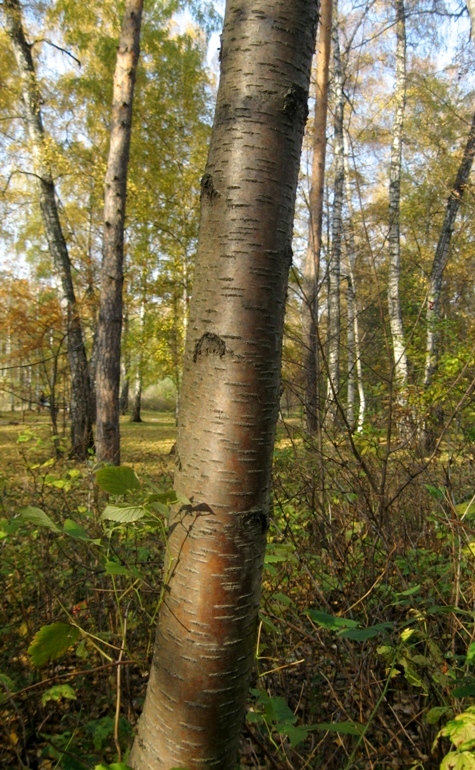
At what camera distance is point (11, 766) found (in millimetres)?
1721

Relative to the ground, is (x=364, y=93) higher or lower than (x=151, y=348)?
higher

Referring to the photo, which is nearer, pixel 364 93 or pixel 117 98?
pixel 117 98

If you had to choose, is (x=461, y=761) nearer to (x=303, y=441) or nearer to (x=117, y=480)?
(x=117, y=480)

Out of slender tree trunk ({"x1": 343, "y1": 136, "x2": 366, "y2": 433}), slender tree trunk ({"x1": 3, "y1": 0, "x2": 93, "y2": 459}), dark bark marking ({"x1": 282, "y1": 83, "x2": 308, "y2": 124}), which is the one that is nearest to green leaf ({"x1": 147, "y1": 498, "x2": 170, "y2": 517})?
dark bark marking ({"x1": 282, "y1": 83, "x2": 308, "y2": 124})

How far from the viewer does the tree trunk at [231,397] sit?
3.14 ft

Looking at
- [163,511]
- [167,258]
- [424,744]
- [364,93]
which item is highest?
[364,93]

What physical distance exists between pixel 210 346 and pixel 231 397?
11 centimetres

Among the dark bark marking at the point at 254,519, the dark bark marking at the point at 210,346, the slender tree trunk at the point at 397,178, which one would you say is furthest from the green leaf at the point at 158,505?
the slender tree trunk at the point at 397,178

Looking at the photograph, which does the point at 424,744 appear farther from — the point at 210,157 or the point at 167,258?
the point at 167,258

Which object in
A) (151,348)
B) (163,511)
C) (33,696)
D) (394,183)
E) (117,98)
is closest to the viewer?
(163,511)

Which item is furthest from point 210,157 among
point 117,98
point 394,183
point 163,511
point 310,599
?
point 394,183

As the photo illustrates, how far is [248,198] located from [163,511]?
24.6 inches

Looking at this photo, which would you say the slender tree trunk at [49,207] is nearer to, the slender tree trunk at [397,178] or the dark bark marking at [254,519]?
the slender tree trunk at [397,178]

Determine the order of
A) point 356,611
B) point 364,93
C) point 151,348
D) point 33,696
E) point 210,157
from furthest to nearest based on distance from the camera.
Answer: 1. point 364,93
2. point 151,348
3. point 356,611
4. point 33,696
5. point 210,157
